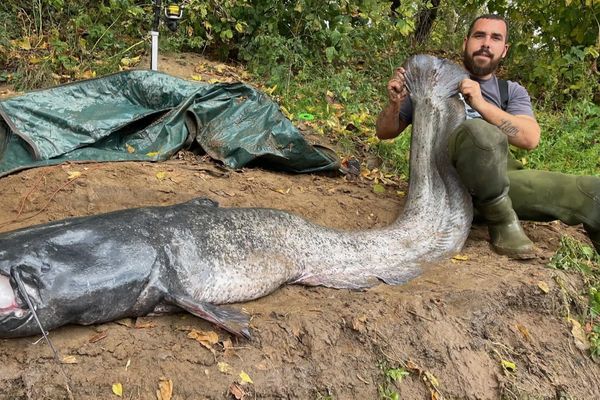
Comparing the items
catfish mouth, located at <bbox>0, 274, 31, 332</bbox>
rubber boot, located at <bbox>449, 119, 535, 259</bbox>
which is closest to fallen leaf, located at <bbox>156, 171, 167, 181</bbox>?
catfish mouth, located at <bbox>0, 274, 31, 332</bbox>

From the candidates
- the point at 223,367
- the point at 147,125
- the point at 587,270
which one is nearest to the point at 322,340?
the point at 223,367

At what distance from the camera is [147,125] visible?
4.33m

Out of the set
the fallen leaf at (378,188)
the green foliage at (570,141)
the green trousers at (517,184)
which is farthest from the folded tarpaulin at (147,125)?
the green foliage at (570,141)

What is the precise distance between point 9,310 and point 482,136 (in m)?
2.49

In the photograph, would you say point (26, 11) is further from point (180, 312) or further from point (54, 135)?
point (180, 312)

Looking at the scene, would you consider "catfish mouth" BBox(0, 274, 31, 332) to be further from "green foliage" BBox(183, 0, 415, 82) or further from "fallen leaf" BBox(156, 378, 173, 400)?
"green foliage" BBox(183, 0, 415, 82)

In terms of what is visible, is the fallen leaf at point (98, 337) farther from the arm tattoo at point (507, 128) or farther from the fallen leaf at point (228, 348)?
the arm tattoo at point (507, 128)

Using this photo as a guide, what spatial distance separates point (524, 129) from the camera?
3.51 meters

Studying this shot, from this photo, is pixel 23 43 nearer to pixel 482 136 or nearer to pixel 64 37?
pixel 64 37

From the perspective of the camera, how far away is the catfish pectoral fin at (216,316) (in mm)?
2348

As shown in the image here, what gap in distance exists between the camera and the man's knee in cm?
324

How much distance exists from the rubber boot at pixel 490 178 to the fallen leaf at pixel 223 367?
1854 millimetres

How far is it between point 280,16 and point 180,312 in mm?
4963

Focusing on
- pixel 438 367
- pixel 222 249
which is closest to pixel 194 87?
pixel 222 249
